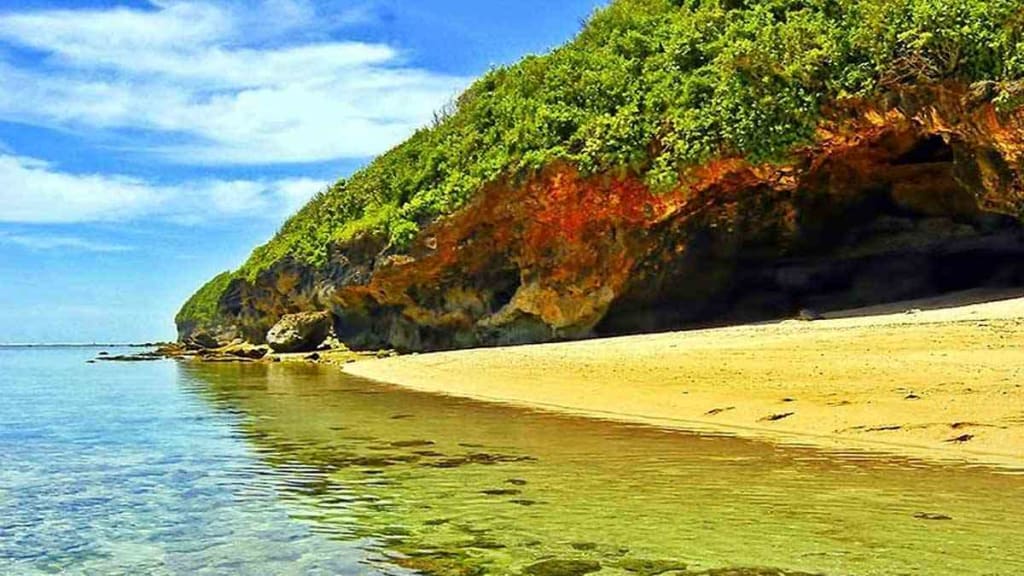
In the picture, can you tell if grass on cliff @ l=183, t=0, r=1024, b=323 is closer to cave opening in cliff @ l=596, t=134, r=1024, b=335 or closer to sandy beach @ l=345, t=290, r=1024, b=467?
cave opening in cliff @ l=596, t=134, r=1024, b=335

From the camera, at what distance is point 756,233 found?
1177 inches

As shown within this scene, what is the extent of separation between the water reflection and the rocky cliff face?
14.6m

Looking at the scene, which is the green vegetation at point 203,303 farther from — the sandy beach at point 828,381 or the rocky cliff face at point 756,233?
the sandy beach at point 828,381

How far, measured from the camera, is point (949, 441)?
445 inches

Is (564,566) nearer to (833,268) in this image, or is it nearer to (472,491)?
(472,491)

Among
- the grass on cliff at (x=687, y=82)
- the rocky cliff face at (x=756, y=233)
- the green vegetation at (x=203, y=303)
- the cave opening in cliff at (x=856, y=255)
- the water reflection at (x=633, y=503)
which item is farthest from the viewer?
the green vegetation at (x=203, y=303)

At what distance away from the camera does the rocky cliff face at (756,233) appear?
23.5m

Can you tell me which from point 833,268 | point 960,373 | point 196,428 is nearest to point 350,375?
point 196,428

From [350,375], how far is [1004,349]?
73.4 ft

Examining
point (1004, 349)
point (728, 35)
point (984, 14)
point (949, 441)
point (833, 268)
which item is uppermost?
point (728, 35)

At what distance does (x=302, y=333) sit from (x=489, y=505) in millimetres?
43221

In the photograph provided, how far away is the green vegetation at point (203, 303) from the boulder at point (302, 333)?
4891 centimetres

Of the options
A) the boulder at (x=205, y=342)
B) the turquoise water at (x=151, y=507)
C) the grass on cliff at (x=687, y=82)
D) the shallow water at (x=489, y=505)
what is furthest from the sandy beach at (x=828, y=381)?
the boulder at (x=205, y=342)

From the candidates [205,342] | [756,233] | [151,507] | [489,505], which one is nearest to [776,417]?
[489,505]
